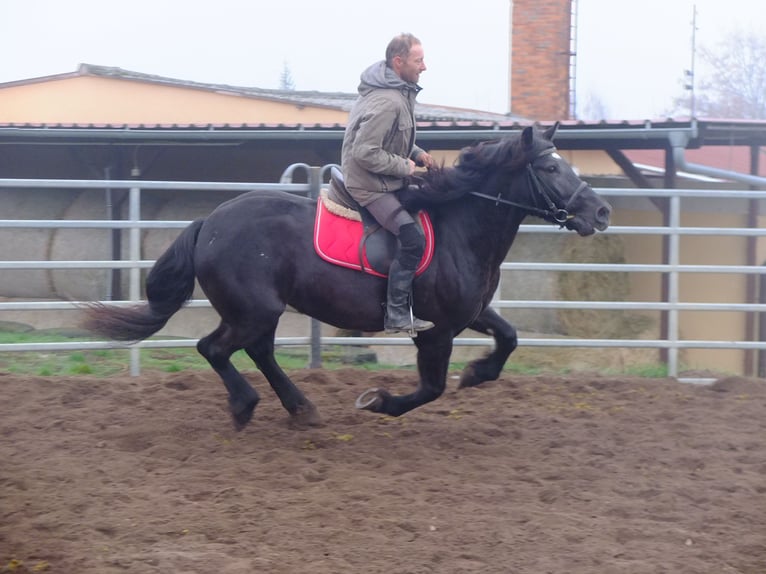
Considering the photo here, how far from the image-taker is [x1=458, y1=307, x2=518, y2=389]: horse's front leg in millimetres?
5891

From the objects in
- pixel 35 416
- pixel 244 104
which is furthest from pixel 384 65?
pixel 244 104

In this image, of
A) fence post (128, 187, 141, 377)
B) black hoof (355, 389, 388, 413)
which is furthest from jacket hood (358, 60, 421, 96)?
fence post (128, 187, 141, 377)

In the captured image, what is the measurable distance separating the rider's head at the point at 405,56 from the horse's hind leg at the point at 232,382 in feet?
6.00

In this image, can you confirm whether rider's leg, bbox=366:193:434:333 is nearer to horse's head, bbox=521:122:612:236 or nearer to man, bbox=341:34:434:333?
man, bbox=341:34:434:333

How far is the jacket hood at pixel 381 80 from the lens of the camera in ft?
16.9

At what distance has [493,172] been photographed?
5.46m

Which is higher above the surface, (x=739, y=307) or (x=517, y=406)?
(x=739, y=307)

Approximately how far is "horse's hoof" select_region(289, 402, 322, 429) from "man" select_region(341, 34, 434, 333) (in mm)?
774

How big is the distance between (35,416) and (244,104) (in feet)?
37.2

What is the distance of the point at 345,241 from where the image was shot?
5383 millimetres

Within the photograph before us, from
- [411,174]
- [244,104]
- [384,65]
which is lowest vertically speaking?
[411,174]

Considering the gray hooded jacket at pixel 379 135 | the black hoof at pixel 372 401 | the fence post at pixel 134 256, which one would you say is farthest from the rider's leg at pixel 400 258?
the fence post at pixel 134 256

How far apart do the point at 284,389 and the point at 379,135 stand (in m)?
1.69

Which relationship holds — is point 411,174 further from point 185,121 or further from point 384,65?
point 185,121
